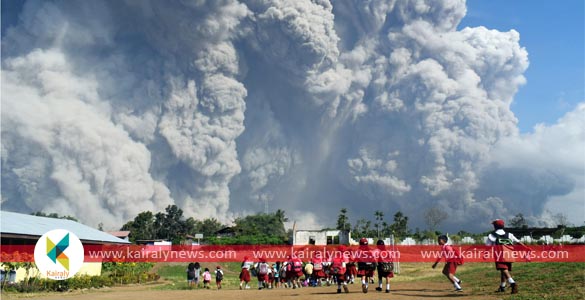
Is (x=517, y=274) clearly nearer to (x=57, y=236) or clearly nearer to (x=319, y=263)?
(x=319, y=263)

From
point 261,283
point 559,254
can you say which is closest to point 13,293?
point 261,283

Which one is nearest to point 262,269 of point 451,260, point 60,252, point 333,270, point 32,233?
point 333,270

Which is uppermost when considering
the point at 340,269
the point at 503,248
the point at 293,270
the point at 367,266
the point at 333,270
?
the point at 503,248

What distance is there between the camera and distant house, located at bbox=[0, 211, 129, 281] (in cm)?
2683

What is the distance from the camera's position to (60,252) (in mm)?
19359

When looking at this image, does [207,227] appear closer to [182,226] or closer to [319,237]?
[182,226]

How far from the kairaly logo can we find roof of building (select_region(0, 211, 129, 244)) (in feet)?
20.6

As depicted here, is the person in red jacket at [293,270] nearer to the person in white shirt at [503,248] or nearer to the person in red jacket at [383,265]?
the person in red jacket at [383,265]

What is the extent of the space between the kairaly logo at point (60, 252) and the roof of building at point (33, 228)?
20.6 ft

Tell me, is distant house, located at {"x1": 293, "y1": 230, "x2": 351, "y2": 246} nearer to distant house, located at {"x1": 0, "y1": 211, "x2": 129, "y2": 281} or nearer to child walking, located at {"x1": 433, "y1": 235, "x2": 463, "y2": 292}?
distant house, located at {"x1": 0, "y1": 211, "x2": 129, "y2": 281}

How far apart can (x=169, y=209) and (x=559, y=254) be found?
102 meters

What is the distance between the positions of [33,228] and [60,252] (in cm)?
1302

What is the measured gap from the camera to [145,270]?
37438mm

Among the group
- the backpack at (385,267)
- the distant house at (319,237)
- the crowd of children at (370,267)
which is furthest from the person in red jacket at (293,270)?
the distant house at (319,237)
